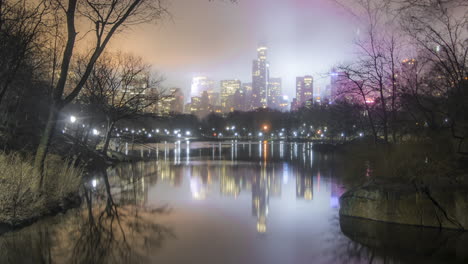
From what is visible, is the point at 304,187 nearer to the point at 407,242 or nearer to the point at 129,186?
the point at 129,186

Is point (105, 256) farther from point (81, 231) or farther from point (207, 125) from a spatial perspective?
point (207, 125)

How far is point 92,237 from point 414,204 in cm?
918

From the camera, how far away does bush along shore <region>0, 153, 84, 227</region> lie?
34.4 ft

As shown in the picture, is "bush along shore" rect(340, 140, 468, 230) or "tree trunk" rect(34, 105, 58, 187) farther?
"tree trunk" rect(34, 105, 58, 187)

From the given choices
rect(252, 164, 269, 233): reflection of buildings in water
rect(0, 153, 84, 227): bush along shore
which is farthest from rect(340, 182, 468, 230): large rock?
rect(0, 153, 84, 227): bush along shore

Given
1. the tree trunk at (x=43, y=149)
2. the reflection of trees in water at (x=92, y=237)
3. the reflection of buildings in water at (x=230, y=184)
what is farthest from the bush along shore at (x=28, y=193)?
the reflection of buildings in water at (x=230, y=184)

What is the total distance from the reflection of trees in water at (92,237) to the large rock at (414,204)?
625cm

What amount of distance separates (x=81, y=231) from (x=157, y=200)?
16.2 feet

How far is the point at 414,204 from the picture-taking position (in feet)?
35.7

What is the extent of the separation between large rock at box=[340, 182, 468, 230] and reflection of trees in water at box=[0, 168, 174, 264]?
20.5ft

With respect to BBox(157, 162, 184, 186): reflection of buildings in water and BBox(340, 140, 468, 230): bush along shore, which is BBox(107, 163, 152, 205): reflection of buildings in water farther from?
BBox(340, 140, 468, 230): bush along shore

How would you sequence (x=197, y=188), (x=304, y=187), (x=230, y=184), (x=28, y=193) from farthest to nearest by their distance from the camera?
(x=230, y=184)
(x=304, y=187)
(x=197, y=188)
(x=28, y=193)

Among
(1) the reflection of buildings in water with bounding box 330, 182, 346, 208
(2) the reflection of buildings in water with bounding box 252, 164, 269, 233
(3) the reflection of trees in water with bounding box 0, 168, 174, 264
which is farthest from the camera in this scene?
(1) the reflection of buildings in water with bounding box 330, 182, 346, 208

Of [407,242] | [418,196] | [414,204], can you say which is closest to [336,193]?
[414,204]
